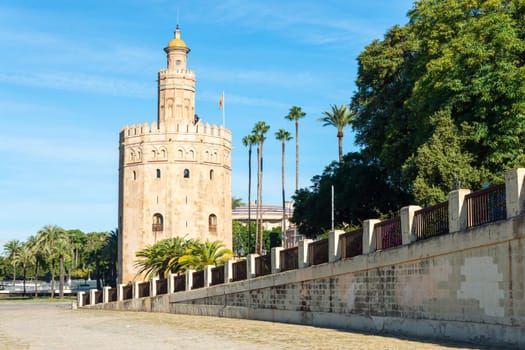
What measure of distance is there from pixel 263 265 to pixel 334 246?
593 cm

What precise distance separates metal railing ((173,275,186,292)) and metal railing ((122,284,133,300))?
22.2 ft

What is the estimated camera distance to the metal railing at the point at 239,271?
102ft

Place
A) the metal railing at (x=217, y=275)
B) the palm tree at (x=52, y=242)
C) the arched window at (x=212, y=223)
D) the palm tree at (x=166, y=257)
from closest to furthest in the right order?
1. the metal railing at (x=217, y=275)
2. the palm tree at (x=166, y=257)
3. the arched window at (x=212, y=223)
4. the palm tree at (x=52, y=242)

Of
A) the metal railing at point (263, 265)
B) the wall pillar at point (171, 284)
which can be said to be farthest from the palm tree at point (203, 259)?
the metal railing at point (263, 265)

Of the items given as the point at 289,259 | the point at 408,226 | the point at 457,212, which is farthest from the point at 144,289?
the point at 457,212

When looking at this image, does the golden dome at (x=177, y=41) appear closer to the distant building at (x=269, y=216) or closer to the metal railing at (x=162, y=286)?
the metal railing at (x=162, y=286)

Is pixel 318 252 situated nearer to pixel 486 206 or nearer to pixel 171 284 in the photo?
pixel 486 206

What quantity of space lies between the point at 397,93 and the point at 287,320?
16.4m

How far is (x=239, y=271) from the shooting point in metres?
31.7

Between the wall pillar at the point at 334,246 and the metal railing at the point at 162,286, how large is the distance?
1575 centimetres

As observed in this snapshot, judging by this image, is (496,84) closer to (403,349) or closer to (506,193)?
(506,193)

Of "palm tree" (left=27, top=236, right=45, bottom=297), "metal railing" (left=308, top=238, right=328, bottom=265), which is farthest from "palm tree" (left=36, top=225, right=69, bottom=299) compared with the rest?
"metal railing" (left=308, top=238, right=328, bottom=265)

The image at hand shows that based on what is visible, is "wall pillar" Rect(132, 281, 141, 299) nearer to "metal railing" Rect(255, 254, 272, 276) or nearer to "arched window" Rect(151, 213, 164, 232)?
"metal railing" Rect(255, 254, 272, 276)

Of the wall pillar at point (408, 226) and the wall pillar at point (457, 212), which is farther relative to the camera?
the wall pillar at point (408, 226)
